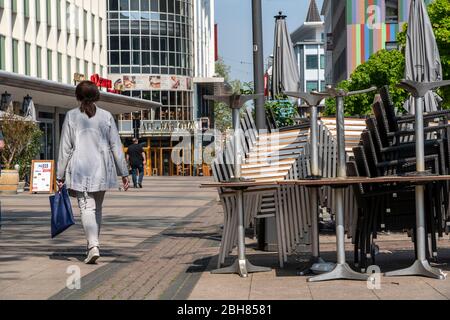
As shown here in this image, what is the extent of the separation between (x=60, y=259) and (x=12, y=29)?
129ft

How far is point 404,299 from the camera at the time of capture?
7965 mm

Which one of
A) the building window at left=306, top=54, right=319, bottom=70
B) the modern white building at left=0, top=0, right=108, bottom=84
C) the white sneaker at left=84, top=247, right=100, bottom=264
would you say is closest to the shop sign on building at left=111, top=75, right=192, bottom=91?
the modern white building at left=0, top=0, right=108, bottom=84

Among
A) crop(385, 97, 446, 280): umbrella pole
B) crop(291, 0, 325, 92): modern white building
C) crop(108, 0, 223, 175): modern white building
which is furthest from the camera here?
crop(291, 0, 325, 92): modern white building

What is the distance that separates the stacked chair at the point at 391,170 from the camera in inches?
380

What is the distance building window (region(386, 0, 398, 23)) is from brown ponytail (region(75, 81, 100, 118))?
242 ft

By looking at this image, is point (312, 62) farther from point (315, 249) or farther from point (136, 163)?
point (315, 249)

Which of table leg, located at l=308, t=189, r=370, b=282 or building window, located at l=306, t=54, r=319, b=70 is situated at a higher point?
building window, located at l=306, t=54, r=319, b=70

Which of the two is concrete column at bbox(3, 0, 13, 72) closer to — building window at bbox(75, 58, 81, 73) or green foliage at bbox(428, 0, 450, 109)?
building window at bbox(75, 58, 81, 73)

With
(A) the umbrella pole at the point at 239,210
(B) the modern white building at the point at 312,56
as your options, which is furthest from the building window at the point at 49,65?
(B) the modern white building at the point at 312,56

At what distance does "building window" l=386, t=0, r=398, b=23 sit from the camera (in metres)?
83.4

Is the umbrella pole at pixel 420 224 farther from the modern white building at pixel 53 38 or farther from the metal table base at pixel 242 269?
the modern white building at pixel 53 38

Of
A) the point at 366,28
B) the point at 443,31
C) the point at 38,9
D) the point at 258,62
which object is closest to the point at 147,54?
the point at 366,28

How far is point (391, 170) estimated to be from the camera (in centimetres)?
966
